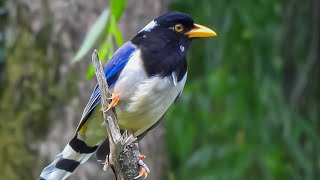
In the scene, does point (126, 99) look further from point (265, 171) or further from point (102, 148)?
point (265, 171)

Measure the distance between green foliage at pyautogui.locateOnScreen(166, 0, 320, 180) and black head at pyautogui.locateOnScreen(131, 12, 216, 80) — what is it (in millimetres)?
2204

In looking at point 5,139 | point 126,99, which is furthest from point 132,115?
point 5,139

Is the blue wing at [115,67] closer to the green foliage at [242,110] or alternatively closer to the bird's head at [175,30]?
the bird's head at [175,30]

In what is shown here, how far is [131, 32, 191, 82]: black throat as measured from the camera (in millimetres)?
4367

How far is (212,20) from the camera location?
6.91 m

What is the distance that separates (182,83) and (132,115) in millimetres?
261

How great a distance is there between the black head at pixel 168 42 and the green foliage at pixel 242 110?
220 centimetres

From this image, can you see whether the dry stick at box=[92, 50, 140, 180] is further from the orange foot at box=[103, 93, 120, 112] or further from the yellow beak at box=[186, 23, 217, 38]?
the yellow beak at box=[186, 23, 217, 38]

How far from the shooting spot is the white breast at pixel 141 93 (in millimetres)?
4355

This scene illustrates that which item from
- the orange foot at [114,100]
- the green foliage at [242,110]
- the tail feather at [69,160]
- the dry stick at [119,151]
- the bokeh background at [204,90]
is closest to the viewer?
the dry stick at [119,151]

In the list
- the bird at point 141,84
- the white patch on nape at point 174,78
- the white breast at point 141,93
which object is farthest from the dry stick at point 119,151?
the white patch on nape at point 174,78

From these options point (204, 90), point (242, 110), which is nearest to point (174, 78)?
point (242, 110)

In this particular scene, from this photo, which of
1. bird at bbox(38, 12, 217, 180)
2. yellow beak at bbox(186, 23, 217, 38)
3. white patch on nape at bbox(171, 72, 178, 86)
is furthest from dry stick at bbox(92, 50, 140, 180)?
yellow beak at bbox(186, 23, 217, 38)

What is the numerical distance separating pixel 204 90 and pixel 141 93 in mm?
2902
